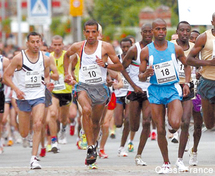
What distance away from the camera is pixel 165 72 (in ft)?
35.3

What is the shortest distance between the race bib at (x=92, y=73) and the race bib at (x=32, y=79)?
3.95ft

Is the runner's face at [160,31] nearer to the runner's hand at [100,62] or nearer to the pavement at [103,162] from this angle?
the runner's hand at [100,62]

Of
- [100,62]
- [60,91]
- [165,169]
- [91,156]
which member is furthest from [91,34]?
[60,91]

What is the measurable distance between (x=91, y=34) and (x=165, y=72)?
1498 millimetres

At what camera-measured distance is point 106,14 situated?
4578 centimetres

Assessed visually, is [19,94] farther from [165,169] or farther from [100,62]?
[165,169]

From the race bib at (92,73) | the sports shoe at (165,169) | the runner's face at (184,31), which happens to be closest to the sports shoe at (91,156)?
the race bib at (92,73)

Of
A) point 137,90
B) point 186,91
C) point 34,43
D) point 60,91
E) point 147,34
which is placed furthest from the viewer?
point 60,91

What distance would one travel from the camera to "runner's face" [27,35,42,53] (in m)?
12.6

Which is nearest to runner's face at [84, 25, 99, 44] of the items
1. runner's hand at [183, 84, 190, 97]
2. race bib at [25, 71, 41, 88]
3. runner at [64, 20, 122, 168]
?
runner at [64, 20, 122, 168]

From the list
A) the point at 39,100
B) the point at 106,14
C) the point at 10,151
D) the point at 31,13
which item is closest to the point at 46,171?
the point at 39,100

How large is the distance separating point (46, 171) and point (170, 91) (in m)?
2.10

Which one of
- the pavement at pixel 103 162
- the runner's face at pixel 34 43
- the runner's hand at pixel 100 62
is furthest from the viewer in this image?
the runner's face at pixel 34 43

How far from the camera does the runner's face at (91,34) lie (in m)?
11.6
